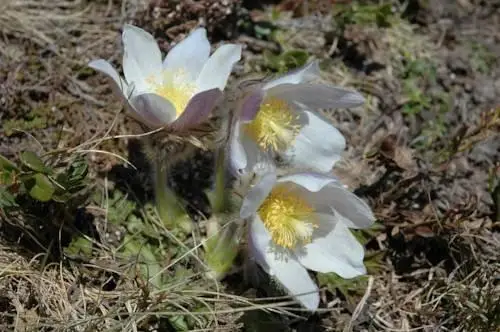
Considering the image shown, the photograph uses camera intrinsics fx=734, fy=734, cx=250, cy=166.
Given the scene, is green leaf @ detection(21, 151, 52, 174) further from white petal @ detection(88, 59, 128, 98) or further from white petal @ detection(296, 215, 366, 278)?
white petal @ detection(296, 215, 366, 278)

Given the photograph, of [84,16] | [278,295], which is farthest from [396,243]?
[84,16]

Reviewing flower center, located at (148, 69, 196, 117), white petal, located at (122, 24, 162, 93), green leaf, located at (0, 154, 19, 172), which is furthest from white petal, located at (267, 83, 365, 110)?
green leaf, located at (0, 154, 19, 172)

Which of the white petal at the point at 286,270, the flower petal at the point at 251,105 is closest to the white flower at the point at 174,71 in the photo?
the flower petal at the point at 251,105

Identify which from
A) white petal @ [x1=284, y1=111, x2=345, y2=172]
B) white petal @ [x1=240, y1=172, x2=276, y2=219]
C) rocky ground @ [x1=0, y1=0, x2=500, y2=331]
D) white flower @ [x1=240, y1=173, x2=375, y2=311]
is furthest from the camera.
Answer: white petal @ [x1=284, y1=111, x2=345, y2=172]

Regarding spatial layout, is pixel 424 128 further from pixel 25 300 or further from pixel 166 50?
pixel 25 300

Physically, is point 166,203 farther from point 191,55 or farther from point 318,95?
point 318,95

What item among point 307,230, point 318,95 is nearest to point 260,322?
point 307,230

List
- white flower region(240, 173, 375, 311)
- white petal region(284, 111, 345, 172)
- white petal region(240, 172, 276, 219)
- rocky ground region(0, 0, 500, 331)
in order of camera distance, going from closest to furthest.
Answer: white petal region(240, 172, 276, 219) → white flower region(240, 173, 375, 311) → rocky ground region(0, 0, 500, 331) → white petal region(284, 111, 345, 172)
